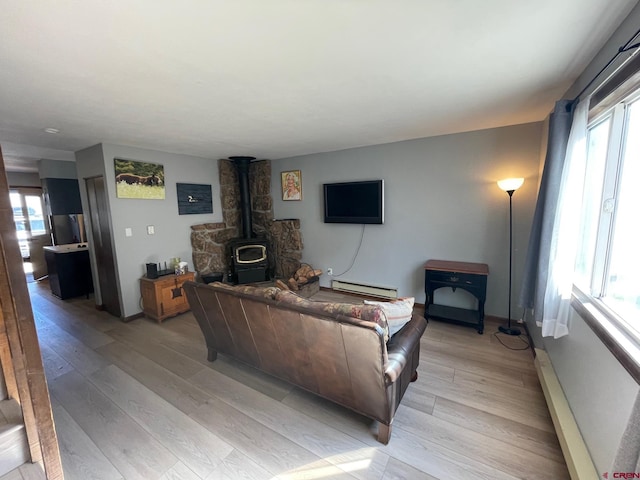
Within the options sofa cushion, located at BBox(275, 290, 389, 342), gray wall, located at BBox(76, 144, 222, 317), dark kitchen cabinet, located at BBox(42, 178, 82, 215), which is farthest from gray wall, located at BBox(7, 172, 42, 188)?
sofa cushion, located at BBox(275, 290, 389, 342)

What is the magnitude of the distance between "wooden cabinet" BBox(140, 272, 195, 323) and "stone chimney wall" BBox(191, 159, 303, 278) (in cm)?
75

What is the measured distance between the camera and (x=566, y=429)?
1572 millimetres

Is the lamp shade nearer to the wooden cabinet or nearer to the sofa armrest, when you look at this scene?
the sofa armrest

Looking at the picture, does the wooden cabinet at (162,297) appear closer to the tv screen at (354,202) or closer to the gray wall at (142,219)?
the gray wall at (142,219)

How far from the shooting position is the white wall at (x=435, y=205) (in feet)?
10.1

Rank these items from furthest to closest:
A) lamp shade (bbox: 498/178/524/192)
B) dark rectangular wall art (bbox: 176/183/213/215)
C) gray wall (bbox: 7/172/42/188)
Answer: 1. gray wall (bbox: 7/172/42/188)
2. dark rectangular wall art (bbox: 176/183/213/215)
3. lamp shade (bbox: 498/178/524/192)

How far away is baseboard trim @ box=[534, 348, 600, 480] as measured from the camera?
53.0 inches

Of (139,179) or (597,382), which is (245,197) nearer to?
(139,179)

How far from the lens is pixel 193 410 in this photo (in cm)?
203

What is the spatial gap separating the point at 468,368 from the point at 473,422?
2.23ft

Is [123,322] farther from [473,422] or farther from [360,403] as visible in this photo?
[473,422]

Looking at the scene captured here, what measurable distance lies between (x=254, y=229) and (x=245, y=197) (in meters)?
0.74

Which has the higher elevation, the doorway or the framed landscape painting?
the framed landscape painting

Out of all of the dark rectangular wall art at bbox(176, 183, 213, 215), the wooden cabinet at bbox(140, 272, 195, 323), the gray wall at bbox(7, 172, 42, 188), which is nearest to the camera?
the wooden cabinet at bbox(140, 272, 195, 323)
